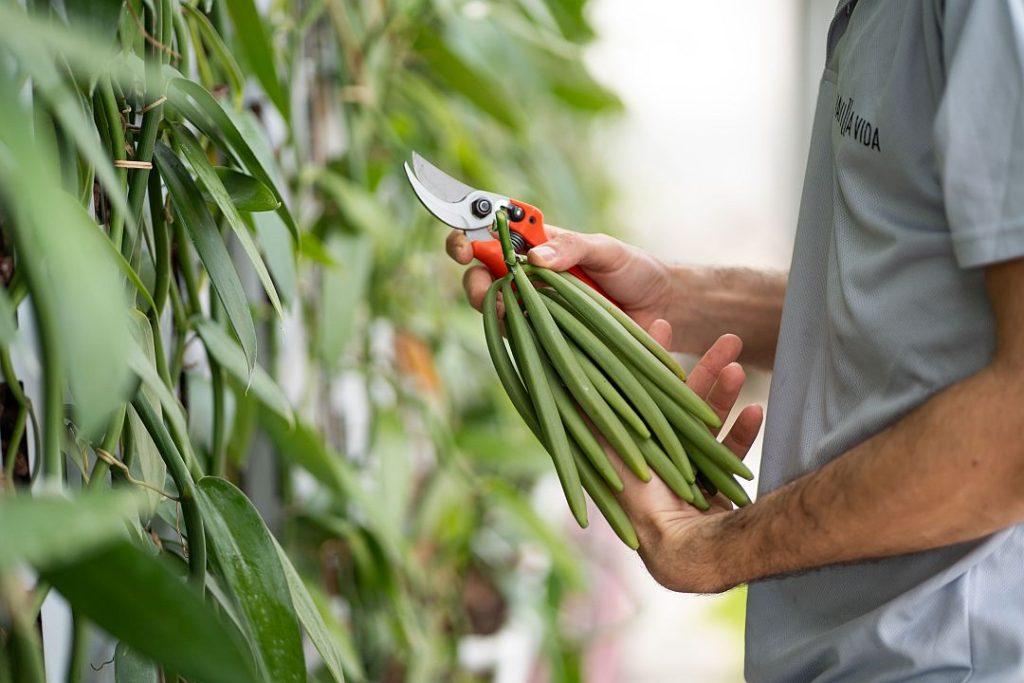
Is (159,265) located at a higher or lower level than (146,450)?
higher

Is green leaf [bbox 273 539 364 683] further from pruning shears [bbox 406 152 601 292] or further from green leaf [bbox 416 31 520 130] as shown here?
green leaf [bbox 416 31 520 130]

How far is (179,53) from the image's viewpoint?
0.75m

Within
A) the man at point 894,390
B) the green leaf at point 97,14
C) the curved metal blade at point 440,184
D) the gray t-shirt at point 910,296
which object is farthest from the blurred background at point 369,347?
the gray t-shirt at point 910,296

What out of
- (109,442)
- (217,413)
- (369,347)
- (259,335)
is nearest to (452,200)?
(217,413)

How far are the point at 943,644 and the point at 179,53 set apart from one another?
66cm

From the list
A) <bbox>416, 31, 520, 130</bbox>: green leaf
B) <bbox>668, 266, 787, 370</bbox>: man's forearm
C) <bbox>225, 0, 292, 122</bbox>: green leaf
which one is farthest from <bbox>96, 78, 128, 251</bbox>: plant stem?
<bbox>416, 31, 520, 130</bbox>: green leaf

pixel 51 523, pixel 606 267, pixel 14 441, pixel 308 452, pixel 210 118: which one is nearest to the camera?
pixel 51 523

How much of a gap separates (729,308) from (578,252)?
0.77 feet

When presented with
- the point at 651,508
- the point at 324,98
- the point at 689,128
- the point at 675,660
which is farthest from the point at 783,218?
the point at 651,508

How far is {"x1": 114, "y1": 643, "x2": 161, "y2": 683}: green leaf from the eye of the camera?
612 mm

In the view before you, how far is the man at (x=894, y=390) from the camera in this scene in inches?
23.8

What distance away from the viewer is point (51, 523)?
0.32 meters

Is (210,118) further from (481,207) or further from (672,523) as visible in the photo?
(672,523)

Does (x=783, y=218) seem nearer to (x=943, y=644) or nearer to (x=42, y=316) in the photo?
(x=943, y=644)
